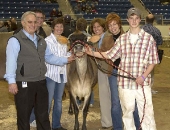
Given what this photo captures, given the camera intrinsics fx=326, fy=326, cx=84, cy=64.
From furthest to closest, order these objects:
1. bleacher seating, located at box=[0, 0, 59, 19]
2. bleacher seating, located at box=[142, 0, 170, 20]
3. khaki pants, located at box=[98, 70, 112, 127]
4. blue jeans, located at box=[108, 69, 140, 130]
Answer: bleacher seating, located at box=[142, 0, 170, 20] → bleacher seating, located at box=[0, 0, 59, 19] → khaki pants, located at box=[98, 70, 112, 127] → blue jeans, located at box=[108, 69, 140, 130]

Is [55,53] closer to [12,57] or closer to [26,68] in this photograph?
[26,68]

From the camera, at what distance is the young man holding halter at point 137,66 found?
4.00 metres

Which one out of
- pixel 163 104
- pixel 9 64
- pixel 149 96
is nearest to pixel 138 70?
pixel 149 96

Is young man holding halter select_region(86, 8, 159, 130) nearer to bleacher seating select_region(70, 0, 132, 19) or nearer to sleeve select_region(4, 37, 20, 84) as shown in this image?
sleeve select_region(4, 37, 20, 84)

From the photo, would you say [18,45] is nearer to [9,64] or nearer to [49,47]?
[9,64]

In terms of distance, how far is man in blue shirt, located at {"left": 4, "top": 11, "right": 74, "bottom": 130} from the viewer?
3.95 meters

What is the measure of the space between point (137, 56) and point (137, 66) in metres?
0.13

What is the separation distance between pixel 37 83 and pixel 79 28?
2002 mm

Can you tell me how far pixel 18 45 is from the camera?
3.96 metres

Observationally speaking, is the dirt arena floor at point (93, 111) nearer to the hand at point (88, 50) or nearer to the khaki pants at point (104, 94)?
the khaki pants at point (104, 94)

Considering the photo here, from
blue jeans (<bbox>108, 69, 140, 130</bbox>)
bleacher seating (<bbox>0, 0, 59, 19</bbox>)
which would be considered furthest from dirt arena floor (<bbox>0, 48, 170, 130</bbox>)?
bleacher seating (<bbox>0, 0, 59, 19</bbox>)

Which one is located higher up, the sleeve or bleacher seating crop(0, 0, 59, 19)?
bleacher seating crop(0, 0, 59, 19)

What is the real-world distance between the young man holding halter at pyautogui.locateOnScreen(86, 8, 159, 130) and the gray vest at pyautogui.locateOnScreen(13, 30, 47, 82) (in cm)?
105

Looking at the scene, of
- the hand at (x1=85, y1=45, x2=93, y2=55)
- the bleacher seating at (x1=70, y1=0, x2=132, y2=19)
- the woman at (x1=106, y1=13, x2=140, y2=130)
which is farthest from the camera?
the bleacher seating at (x1=70, y1=0, x2=132, y2=19)
